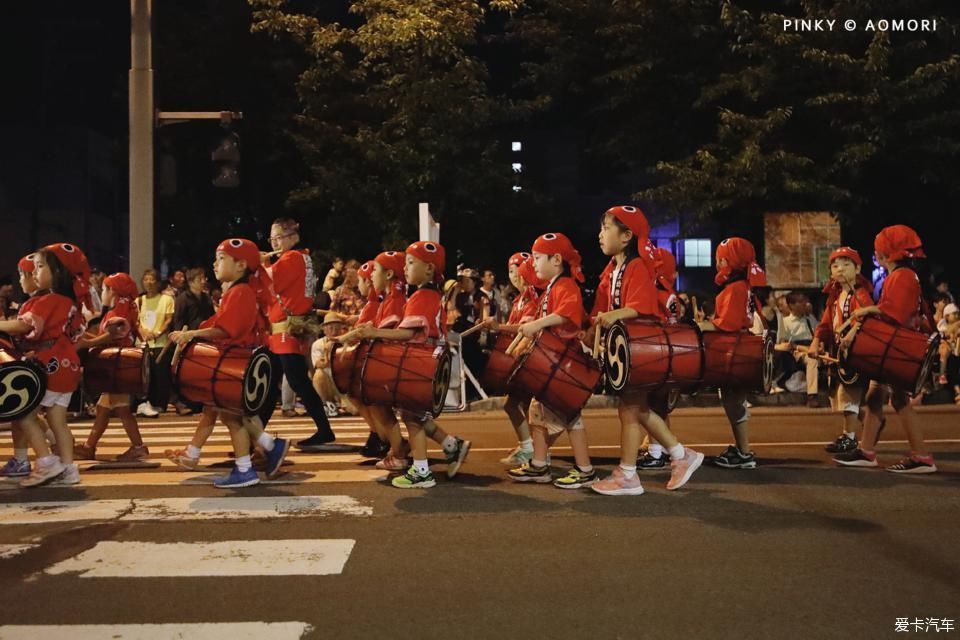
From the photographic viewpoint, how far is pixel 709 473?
23.6ft

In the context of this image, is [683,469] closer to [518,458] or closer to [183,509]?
[518,458]

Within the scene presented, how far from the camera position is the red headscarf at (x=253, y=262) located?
21.3ft

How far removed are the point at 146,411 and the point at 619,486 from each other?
8.36m

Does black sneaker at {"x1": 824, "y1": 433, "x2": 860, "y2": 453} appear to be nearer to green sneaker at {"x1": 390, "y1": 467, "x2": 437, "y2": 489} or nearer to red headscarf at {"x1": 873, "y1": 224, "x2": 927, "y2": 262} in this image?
red headscarf at {"x1": 873, "y1": 224, "x2": 927, "y2": 262}

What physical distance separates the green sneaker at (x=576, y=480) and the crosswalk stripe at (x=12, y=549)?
10.9ft

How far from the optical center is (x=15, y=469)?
7.05 meters

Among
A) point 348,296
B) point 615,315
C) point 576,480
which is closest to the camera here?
point 615,315

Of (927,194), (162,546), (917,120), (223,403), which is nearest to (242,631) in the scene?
(162,546)

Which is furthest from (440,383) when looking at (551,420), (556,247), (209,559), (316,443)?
(316,443)

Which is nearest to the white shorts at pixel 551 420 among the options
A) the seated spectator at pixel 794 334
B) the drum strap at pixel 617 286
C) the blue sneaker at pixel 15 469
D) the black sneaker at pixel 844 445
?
the drum strap at pixel 617 286

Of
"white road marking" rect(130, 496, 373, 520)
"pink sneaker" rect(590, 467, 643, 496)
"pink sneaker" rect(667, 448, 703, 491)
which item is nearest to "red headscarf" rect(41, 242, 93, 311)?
"white road marking" rect(130, 496, 373, 520)

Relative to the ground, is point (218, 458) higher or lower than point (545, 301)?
lower

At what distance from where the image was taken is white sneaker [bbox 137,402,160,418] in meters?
12.6

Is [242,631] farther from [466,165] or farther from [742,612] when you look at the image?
[466,165]
